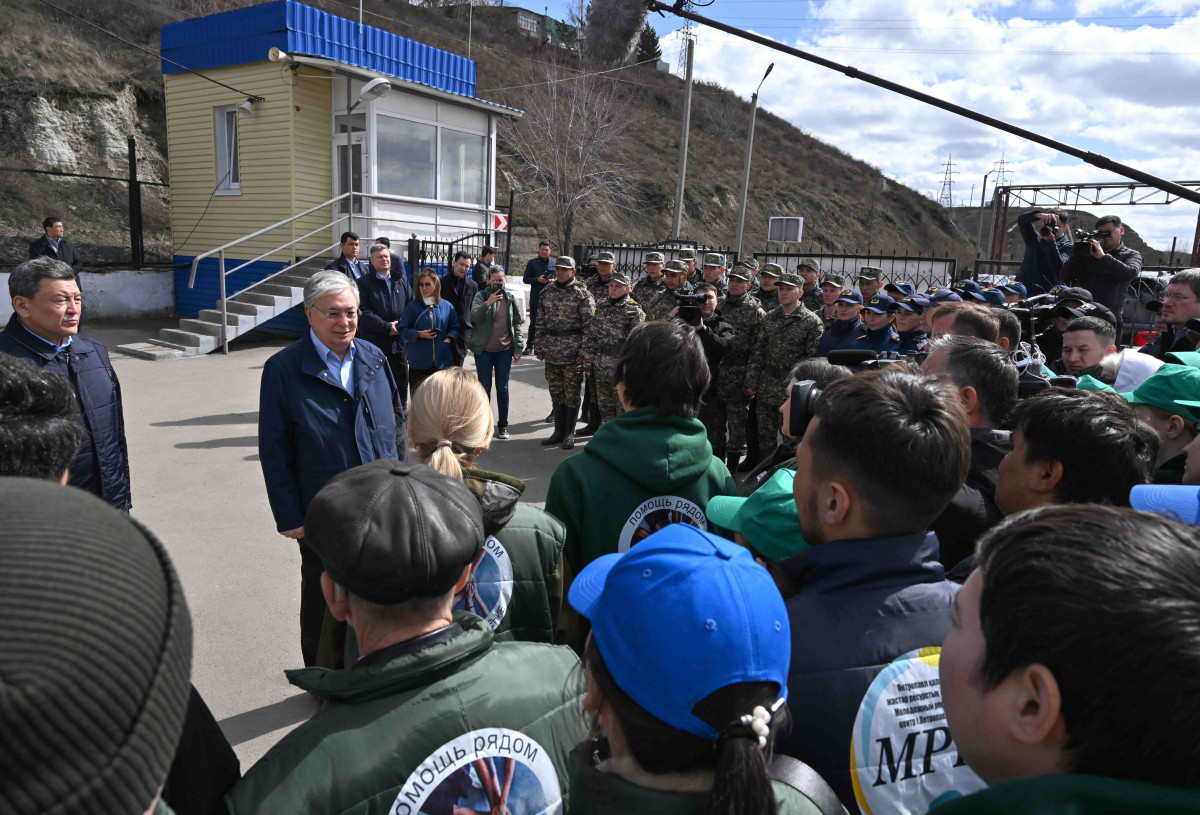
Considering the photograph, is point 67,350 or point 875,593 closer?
point 875,593

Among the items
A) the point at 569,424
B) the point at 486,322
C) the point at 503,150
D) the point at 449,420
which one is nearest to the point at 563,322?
the point at 486,322

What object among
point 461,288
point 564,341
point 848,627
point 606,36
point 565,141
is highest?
point 606,36

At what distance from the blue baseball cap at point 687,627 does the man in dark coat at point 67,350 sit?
9.62 ft

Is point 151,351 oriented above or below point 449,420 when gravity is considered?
below

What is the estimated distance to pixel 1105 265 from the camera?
662 cm

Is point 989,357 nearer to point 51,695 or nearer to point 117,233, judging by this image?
point 51,695

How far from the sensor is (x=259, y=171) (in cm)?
1477

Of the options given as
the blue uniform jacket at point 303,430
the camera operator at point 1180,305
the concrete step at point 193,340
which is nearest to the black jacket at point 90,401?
the blue uniform jacket at point 303,430

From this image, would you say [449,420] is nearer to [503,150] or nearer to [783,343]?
[783,343]

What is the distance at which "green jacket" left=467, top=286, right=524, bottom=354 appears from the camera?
778 centimetres

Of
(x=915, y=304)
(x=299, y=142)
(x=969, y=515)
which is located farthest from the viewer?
(x=299, y=142)

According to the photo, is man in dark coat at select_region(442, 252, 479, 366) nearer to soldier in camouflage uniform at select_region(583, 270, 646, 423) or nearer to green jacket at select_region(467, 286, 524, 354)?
green jacket at select_region(467, 286, 524, 354)

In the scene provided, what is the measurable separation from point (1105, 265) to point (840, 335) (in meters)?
2.70

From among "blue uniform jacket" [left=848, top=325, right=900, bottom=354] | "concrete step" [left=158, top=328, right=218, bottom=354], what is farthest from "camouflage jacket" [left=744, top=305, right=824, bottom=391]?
"concrete step" [left=158, top=328, right=218, bottom=354]
